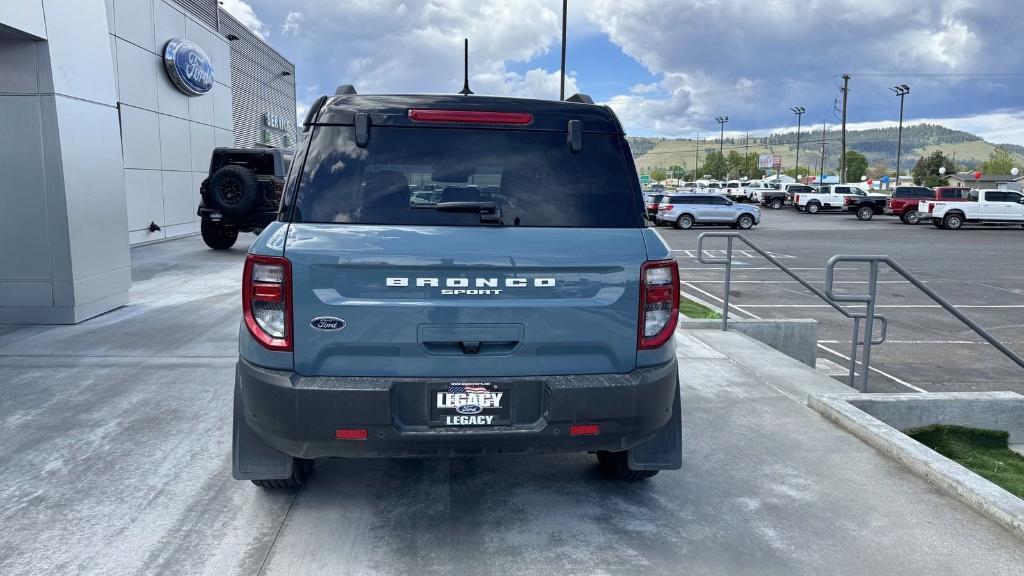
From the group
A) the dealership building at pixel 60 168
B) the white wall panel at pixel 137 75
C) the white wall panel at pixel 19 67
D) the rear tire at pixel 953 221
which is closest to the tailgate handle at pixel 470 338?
the dealership building at pixel 60 168

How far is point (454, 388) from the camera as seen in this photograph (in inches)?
126

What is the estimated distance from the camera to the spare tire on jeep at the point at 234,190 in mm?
15773

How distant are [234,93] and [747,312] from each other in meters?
23.4

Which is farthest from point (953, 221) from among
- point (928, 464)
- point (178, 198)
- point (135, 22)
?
point (928, 464)

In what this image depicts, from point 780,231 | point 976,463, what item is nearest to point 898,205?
point 780,231

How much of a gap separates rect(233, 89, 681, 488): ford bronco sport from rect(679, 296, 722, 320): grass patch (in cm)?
675

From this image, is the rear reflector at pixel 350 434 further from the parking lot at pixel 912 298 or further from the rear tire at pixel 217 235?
the rear tire at pixel 217 235

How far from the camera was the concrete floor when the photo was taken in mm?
3389

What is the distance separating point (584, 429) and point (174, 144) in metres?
21.2

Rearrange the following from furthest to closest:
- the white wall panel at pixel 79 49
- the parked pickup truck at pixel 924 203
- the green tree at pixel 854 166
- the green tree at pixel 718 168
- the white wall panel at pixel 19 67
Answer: the green tree at pixel 718 168
the green tree at pixel 854 166
the parked pickup truck at pixel 924 203
the white wall panel at pixel 79 49
the white wall panel at pixel 19 67

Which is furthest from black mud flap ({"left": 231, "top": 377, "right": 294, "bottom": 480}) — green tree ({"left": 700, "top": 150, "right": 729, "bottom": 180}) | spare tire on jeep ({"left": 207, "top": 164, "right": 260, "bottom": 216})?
green tree ({"left": 700, "top": 150, "right": 729, "bottom": 180})

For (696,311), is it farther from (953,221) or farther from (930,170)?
(930,170)

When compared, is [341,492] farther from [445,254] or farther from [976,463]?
[976,463]

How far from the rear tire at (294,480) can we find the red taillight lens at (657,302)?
187 centimetres
